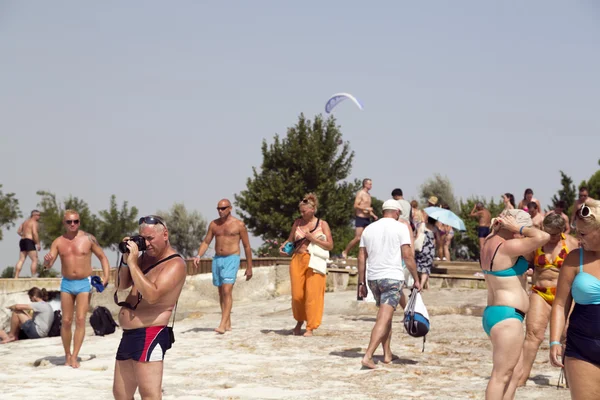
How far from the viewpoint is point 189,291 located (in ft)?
64.0

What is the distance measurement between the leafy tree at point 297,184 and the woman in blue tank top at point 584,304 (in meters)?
40.1

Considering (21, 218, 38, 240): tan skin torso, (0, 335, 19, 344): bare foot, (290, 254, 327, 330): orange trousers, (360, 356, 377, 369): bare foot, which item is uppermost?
(21, 218, 38, 240): tan skin torso

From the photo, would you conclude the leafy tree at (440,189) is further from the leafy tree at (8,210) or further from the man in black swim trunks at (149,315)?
Result: the man in black swim trunks at (149,315)

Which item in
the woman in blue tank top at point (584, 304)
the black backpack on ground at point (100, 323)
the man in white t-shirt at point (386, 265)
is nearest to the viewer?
the woman in blue tank top at point (584, 304)

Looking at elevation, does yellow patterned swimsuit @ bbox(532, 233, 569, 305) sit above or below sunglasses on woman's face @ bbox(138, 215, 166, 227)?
below

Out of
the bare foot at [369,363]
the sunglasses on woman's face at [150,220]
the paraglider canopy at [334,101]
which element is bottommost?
the bare foot at [369,363]

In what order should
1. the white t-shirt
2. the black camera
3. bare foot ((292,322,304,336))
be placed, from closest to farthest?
the black camera < the white t-shirt < bare foot ((292,322,304,336))

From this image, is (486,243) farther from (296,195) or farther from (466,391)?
(296,195)

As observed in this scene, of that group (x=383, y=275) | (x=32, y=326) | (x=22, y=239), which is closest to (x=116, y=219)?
(x=22, y=239)

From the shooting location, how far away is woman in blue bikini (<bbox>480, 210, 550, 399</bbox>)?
5930 millimetres

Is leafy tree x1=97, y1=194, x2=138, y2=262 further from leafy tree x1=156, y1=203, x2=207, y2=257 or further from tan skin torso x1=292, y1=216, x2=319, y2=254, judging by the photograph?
tan skin torso x1=292, y1=216, x2=319, y2=254

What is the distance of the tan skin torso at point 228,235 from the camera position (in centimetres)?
1273

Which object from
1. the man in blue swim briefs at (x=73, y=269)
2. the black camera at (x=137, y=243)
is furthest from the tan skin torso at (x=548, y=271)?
the man in blue swim briefs at (x=73, y=269)

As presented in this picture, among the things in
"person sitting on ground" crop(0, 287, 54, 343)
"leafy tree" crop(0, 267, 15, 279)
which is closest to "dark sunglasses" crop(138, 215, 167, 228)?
"person sitting on ground" crop(0, 287, 54, 343)
